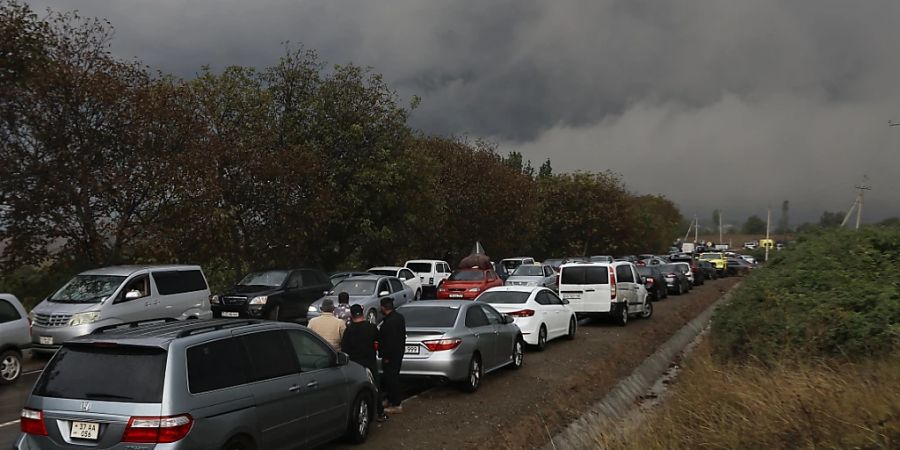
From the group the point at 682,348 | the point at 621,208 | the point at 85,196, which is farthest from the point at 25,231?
the point at 621,208

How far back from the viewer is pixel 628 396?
11625 mm

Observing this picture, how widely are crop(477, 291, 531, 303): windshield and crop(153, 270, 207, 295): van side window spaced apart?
658cm

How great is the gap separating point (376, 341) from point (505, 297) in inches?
262

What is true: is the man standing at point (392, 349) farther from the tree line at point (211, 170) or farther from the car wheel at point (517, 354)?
the tree line at point (211, 170)

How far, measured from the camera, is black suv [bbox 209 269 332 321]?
762 inches

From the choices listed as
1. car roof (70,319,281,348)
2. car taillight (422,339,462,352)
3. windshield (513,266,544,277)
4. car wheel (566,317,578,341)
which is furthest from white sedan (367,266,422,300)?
car roof (70,319,281,348)

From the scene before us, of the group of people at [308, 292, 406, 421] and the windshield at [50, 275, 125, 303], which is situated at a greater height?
the windshield at [50, 275, 125, 303]

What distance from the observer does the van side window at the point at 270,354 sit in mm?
6660

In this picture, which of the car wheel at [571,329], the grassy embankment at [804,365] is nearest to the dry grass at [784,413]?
the grassy embankment at [804,365]

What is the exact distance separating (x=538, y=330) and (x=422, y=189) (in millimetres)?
18846

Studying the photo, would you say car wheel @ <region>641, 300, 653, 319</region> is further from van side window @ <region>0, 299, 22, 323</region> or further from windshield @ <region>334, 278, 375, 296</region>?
van side window @ <region>0, 299, 22, 323</region>

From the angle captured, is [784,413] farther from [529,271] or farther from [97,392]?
[529,271]

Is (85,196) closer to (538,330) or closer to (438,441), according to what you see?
(538,330)

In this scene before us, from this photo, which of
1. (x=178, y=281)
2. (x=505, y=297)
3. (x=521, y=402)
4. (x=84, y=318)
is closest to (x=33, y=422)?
(x=521, y=402)
